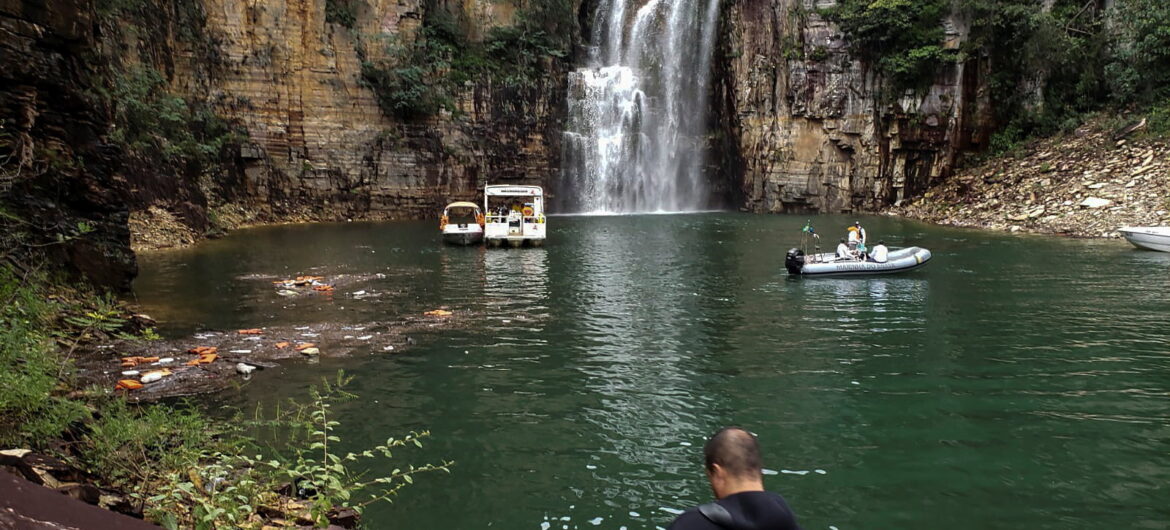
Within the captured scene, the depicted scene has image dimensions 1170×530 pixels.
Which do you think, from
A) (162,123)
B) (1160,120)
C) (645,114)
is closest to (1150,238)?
(1160,120)

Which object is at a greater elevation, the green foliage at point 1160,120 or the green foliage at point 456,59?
the green foliage at point 456,59

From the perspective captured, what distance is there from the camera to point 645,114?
48344 millimetres

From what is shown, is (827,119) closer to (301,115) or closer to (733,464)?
(301,115)

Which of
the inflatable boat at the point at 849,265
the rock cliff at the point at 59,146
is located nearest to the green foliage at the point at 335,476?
the rock cliff at the point at 59,146

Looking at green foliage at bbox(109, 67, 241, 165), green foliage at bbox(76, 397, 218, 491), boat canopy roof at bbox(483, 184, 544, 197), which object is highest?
green foliage at bbox(109, 67, 241, 165)

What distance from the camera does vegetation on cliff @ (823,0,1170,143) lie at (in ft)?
117

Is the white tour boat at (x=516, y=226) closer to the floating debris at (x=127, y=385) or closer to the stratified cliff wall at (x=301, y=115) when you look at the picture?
the stratified cliff wall at (x=301, y=115)

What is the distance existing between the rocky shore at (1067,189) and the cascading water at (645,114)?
47.9 ft

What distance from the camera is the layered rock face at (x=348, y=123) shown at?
3969cm

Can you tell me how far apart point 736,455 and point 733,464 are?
4 centimetres

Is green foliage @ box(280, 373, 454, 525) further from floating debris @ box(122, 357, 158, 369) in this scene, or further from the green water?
floating debris @ box(122, 357, 158, 369)

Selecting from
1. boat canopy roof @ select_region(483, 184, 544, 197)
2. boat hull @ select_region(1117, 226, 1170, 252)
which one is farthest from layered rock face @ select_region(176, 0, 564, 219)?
boat hull @ select_region(1117, 226, 1170, 252)

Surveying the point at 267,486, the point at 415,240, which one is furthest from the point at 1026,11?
the point at 267,486

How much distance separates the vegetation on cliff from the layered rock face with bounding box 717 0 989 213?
42.7 inches
